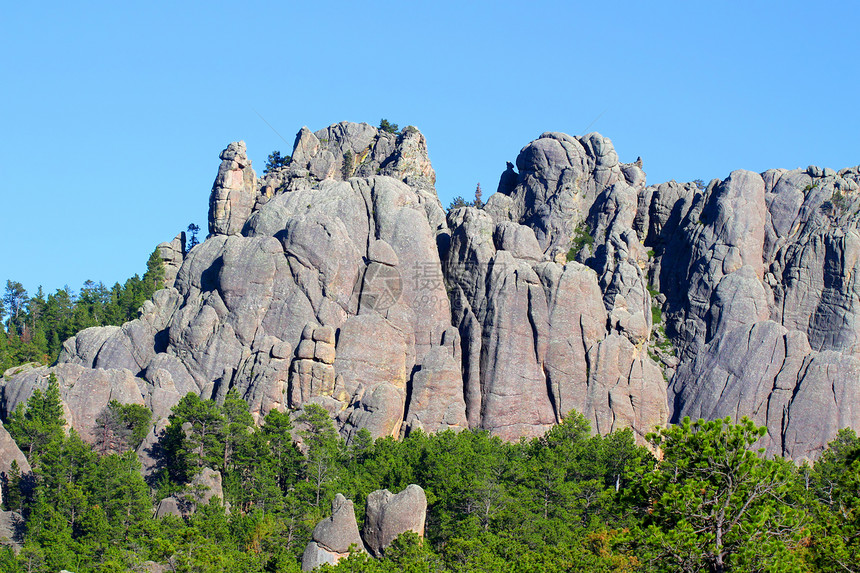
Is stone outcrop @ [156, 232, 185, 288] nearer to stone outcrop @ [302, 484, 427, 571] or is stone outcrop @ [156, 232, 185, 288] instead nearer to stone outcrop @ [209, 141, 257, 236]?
stone outcrop @ [209, 141, 257, 236]

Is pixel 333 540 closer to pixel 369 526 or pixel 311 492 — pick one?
pixel 369 526

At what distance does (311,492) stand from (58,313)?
59426mm

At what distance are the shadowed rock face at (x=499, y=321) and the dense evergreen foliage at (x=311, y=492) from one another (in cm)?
406

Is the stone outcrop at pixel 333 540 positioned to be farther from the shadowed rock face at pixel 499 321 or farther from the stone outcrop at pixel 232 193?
the stone outcrop at pixel 232 193

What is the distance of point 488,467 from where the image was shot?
82.2 m

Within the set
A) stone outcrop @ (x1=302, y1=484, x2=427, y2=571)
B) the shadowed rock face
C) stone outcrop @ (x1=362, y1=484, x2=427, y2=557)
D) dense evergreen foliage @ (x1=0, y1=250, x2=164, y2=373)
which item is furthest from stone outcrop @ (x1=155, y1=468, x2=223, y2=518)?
dense evergreen foliage @ (x1=0, y1=250, x2=164, y2=373)

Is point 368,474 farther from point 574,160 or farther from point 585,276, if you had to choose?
point 574,160

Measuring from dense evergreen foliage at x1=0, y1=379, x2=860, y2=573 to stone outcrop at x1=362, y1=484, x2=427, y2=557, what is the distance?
1.79m

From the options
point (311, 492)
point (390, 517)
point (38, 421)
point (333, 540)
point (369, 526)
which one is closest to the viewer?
point (333, 540)

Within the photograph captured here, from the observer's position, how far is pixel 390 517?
7244 centimetres

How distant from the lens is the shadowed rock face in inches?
3743

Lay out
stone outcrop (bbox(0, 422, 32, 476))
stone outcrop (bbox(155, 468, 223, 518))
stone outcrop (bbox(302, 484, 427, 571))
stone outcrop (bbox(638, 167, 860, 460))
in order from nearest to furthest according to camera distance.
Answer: stone outcrop (bbox(302, 484, 427, 571)) < stone outcrop (bbox(155, 468, 223, 518)) < stone outcrop (bbox(0, 422, 32, 476)) < stone outcrop (bbox(638, 167, 860, 460))

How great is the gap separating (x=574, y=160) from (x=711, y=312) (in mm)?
22129

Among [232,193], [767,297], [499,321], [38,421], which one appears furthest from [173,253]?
[767,297]
